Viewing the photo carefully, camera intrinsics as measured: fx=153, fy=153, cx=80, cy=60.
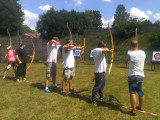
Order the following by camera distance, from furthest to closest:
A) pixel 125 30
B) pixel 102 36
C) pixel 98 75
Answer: pixel 102 36
pixel 125 30
pixel 98 75

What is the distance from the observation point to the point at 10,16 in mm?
27859

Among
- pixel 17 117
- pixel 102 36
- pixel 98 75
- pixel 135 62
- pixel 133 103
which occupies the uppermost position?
pixel 102 36

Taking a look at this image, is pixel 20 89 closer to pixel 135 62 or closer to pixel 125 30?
pixel 135 62

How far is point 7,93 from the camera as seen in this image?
4.45 meters

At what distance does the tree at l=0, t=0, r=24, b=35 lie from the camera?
27453 millimetres

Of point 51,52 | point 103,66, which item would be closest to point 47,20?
point 51,52

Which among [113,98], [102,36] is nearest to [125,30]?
[102,36]

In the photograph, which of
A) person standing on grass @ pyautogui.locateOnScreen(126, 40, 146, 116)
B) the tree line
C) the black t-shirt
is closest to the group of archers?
person standing on grass @ pyautogui.locateOnScreen(126, 40, 146, 116)

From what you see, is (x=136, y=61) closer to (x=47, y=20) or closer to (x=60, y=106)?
(x=60, y=106)

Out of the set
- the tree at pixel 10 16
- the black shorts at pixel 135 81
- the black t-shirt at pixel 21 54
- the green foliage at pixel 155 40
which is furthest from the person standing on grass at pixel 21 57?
the tree at pixel 10 16

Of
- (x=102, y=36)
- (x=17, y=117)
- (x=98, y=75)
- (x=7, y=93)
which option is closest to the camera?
(x=17, y=117)

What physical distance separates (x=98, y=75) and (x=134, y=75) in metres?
0.81

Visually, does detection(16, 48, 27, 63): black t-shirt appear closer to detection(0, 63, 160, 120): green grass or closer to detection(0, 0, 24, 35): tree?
detection(0, 63, 160, 120): green grass

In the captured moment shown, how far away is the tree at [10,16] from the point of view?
27453mm
